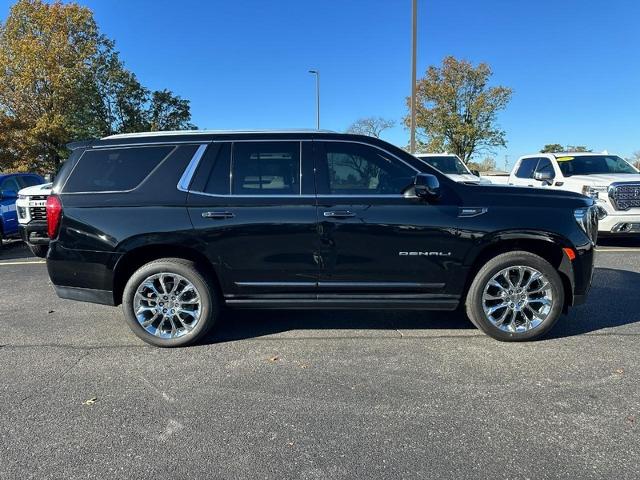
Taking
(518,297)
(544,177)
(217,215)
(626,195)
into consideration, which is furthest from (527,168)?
(217,215)

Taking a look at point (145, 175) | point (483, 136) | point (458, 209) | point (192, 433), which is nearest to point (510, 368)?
point (458, 209)

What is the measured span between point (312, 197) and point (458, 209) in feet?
4.21

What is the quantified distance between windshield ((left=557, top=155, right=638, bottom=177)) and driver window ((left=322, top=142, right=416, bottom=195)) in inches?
285

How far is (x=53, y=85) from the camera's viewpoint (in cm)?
2577

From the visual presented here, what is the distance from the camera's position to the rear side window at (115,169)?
166 inches

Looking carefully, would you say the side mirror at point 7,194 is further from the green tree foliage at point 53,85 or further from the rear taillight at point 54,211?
the green tree foliage at point 53,85

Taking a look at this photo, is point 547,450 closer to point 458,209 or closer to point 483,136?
point 458,209

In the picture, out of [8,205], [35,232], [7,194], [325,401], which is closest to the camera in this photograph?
[325,401]

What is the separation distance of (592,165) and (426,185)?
7.92m

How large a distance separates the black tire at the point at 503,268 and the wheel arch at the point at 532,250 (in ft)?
0.25

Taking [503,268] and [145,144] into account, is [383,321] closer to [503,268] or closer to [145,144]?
[503,268]

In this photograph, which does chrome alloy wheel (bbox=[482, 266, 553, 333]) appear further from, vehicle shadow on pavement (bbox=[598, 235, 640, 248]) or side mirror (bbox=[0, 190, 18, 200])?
side mirror (bbox=[0, 190, 18, 200])

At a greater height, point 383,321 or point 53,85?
point 53,85

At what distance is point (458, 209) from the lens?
4094 mm
